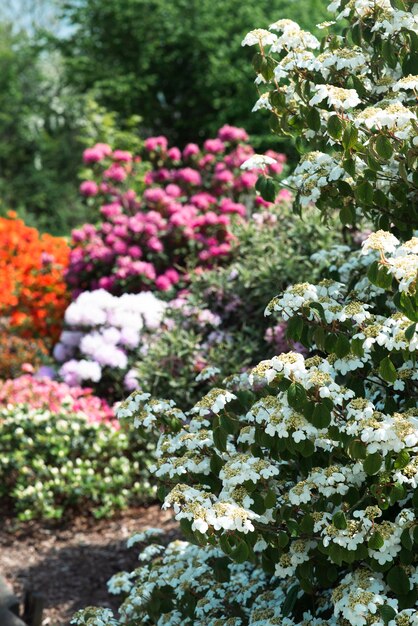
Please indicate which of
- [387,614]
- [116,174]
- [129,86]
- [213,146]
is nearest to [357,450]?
[387,614]

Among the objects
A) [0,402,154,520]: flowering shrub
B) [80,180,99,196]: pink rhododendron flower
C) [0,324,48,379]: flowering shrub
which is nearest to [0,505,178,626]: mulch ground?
[0,402,154,520]: flowering shrub

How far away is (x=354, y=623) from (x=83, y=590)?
2.51 metres

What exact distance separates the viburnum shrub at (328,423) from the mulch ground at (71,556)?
1191mm

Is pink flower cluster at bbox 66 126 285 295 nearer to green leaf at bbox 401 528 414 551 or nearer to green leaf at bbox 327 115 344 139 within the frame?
green leaf at bbox 327 115 344 139

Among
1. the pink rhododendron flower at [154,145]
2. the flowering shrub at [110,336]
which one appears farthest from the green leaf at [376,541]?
the pink rhododendron flower at [154,145]

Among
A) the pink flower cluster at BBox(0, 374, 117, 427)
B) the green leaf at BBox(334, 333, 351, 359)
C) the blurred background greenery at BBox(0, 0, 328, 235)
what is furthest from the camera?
the blurred background greenery at BBox(0, 0, 328, 235)

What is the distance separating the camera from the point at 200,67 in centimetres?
1423

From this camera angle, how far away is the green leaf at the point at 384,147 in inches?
92.9

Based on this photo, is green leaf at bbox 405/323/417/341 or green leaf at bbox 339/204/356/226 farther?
green leaf at bbox 339/204/356/226

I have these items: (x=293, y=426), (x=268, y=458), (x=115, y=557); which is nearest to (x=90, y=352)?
(x=115, y=557)

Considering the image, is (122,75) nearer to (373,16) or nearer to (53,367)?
(53,367)

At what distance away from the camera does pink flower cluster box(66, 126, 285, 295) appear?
6.50 m

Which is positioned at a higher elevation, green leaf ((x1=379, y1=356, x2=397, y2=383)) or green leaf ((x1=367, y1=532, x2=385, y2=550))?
green leaf ((x1=379, y1=356, x2=397, y2=383))

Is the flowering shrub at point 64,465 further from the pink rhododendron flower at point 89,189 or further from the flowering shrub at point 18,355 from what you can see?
the pink rhododendron flower at point 89,189
